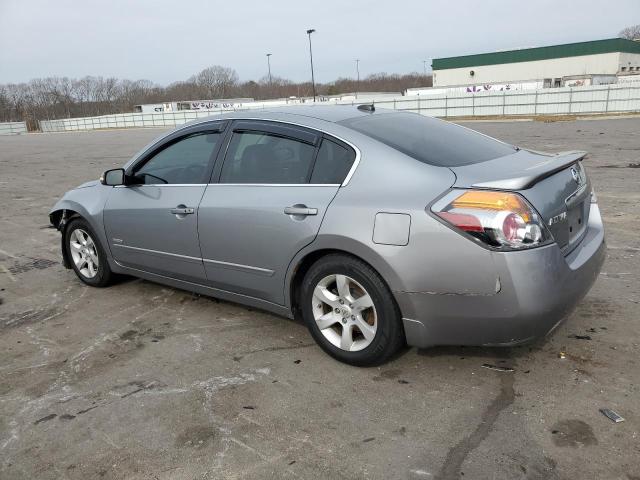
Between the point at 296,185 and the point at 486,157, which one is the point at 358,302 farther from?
the point at 486,157

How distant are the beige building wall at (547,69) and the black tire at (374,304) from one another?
3120 inches

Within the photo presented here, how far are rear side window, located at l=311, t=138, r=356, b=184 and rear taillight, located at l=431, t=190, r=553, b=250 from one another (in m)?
0.67

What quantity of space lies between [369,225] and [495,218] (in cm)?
68

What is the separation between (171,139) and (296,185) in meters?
1.46

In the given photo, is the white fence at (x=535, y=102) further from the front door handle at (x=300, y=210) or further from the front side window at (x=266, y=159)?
the front door handle at (x=300, y=210)

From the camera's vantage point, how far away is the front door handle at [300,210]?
10.7ft

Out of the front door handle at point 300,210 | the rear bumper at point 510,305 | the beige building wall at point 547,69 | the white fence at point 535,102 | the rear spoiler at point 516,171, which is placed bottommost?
the white fence at point 535,102

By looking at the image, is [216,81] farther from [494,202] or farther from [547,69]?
[494,202]

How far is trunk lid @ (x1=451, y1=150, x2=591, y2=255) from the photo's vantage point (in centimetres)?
287

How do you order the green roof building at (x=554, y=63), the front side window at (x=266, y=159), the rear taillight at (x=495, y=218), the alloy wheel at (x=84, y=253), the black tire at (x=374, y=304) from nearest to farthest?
the rear taillight at (x=495, y=218) < the black tire at (x=374, y=304) < the front side window at (x=266, y=159) < the alloy wheel at (x=84, y=253) < the green roof building at (x=554, y=63)

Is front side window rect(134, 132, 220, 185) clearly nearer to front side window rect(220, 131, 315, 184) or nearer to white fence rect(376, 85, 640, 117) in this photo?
front side window rect(220, 131, 315, 184)

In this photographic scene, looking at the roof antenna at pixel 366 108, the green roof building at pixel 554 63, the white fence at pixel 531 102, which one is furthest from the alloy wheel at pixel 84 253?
the green roof building at pixel 554 63

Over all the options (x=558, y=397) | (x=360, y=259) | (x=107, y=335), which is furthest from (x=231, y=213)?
(x=558, y=397)

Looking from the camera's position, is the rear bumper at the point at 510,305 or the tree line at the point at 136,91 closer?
the rear bumper at the point at 510,305
